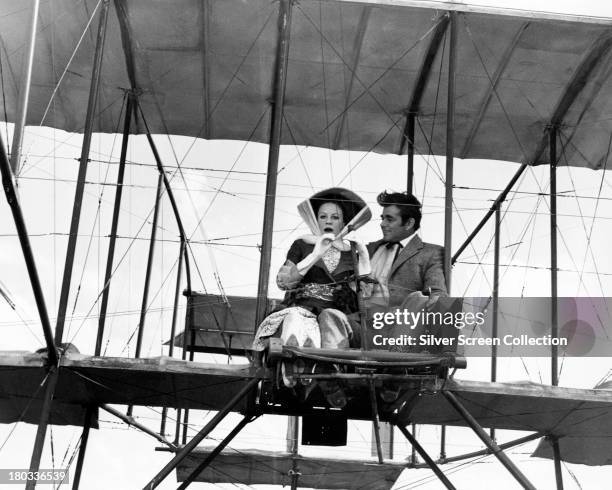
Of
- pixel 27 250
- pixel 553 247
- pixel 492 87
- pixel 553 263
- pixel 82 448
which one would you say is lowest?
pixel 82 448

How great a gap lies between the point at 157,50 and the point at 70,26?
3.83 feet

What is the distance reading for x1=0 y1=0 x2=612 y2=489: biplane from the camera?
9203 millimetres

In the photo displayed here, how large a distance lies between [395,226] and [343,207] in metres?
0.78

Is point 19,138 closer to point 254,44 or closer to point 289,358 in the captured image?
point 289,358

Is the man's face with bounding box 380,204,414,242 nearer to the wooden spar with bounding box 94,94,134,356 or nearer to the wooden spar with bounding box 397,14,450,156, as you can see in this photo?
the wooden spar with bounding box 397,14,450,156

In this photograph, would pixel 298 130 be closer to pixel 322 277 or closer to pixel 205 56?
pixel 205 56

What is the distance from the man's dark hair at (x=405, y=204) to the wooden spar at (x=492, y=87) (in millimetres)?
2978

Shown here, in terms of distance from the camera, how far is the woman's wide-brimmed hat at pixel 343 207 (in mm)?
9109

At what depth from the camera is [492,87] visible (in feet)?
42.8

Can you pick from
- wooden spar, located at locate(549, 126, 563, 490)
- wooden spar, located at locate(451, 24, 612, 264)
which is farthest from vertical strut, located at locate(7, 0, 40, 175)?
wooden spar, located at locate(451, 24, 612, 264)

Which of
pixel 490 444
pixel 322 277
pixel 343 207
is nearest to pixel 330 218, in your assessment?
pixel 343 207

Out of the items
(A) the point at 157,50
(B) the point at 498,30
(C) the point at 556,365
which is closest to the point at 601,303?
(C) the point at 556,365

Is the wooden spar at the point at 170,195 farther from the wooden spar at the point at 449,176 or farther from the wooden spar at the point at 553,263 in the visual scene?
the wooden spar at the point at 553,263

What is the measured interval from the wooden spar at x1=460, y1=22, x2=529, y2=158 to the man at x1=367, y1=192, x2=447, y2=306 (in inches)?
121
